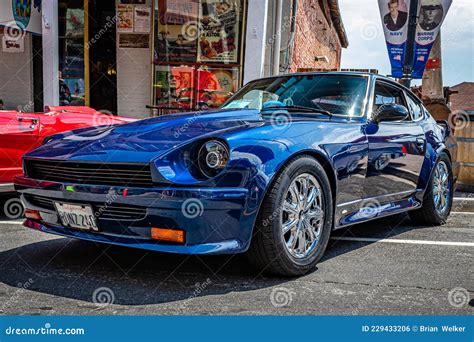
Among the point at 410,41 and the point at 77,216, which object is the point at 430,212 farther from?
the point at 410,41

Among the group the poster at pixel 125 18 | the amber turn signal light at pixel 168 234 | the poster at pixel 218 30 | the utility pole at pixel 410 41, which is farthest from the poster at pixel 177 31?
the amber turn signal light at pixel 168 234

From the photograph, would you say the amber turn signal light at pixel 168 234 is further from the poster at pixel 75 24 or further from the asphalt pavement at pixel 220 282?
the poster at pixel 75 24

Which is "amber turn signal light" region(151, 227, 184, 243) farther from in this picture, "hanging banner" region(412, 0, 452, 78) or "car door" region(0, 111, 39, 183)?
"hanging banner" region(412, 0, 452, 78)

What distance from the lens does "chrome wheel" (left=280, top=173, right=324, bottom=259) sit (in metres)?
3.45

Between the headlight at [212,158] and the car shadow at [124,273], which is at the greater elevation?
the headlight at [212,158]

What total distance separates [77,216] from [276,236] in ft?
3.87

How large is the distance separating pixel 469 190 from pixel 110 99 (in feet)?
24.7

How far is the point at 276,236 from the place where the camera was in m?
3.25

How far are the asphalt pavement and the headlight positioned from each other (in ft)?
2.24

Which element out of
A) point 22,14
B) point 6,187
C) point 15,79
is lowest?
point 6,187

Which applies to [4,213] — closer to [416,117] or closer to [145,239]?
[145,239]

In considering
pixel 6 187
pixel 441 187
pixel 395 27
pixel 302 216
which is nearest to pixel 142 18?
pixel 395 27

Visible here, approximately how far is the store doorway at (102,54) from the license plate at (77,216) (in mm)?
8987

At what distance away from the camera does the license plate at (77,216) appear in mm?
3246
